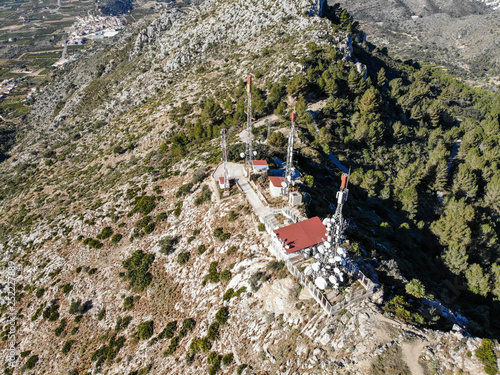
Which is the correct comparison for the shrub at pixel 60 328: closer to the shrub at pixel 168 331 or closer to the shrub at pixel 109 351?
the shrub at pixel 109 351

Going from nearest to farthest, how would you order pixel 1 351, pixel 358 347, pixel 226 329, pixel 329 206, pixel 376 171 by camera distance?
pixel 358 347 < pixel 226 329 < pixel 1 351 < pixel 329 206 < pixel 376 171

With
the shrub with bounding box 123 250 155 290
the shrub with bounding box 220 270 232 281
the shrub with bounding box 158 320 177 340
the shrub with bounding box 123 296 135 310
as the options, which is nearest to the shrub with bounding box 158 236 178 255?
the shrub with bounding box 123 250 155 290

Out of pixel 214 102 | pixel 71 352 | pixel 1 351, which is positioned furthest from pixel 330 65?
pixel 1 351

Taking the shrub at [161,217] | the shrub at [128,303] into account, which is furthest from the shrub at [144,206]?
the shrub at [128,303]

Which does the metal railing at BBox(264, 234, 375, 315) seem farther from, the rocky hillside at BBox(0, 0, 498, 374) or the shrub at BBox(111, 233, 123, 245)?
the shrub at BBox(111, 233, 123, 245)

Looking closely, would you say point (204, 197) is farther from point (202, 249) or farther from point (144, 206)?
point (144, 206)

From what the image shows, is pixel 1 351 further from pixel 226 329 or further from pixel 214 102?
pixel 214 102

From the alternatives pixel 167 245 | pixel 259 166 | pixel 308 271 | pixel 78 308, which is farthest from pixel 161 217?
pixel 308 271
